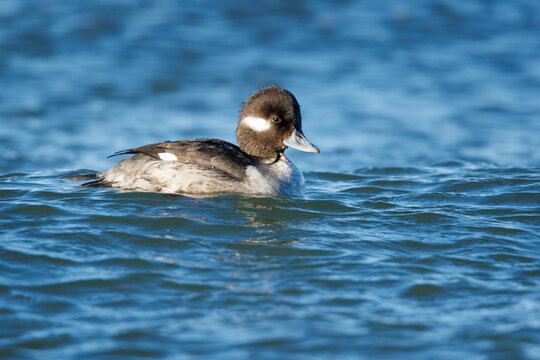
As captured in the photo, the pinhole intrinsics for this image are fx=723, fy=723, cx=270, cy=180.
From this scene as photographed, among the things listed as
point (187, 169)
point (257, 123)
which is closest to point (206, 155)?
point (187, 169)

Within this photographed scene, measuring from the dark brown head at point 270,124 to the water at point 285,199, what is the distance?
0.85 meters

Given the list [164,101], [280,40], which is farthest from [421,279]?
[280,40]

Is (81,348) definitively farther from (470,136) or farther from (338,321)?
(470,136)

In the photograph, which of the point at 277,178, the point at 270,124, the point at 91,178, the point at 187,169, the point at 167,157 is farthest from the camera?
the point at 91,178

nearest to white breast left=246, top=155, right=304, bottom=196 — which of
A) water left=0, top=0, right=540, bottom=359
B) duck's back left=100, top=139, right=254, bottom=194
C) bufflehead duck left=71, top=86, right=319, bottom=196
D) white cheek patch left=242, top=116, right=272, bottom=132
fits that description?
bufflehead duck left=71, top=86, right=319, bottom=196

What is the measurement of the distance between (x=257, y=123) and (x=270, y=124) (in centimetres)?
15

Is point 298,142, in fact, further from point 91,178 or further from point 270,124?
point 91,178

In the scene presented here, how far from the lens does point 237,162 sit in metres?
7.85

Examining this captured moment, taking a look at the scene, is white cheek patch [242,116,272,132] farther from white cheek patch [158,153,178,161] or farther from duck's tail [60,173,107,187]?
duck's tail [60,173,107,187]

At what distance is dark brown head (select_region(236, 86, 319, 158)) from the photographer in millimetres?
8180

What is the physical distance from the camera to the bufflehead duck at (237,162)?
771cm

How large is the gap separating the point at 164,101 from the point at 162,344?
1093 cm

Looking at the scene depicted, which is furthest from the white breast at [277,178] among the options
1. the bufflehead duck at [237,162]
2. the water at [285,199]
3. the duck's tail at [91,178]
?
the duck's tail at [91,178]

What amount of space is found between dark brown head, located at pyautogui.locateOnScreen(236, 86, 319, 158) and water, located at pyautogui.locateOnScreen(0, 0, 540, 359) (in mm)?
847
